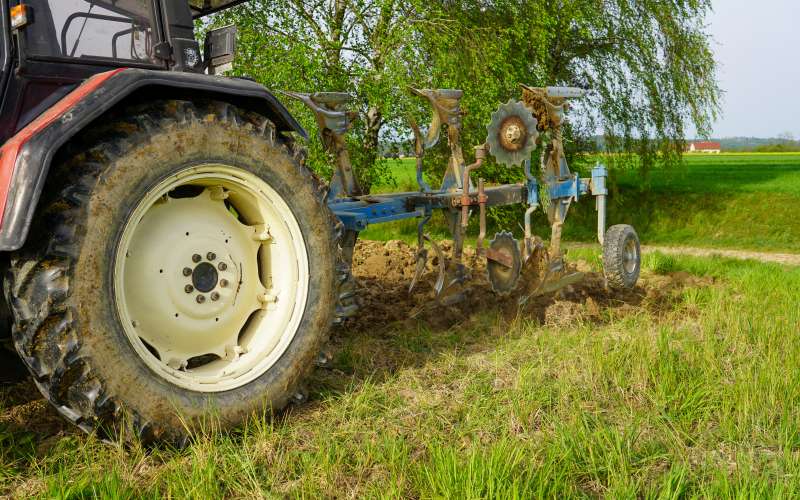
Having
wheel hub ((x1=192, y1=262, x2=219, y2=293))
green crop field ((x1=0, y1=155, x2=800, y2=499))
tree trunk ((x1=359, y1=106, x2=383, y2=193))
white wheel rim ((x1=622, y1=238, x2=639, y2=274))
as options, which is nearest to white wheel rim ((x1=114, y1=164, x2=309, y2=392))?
wheel hub ((x1=192, y1=262, x2=219, y2=293))

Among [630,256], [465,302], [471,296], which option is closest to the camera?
[465,302]

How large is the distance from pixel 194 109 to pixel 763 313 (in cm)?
401

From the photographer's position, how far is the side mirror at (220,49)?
11.1 ft

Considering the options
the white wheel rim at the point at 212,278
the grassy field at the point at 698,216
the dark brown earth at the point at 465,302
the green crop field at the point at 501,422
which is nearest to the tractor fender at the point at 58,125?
the white wheel rim at the point at 212,278

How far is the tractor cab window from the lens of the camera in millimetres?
2836

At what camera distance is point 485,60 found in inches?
445

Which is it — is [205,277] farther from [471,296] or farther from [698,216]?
[698,216]

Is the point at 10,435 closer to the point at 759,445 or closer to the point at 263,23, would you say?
the point at 759,445

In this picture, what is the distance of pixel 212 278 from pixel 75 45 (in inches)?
41.1

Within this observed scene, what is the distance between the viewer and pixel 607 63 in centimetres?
1560

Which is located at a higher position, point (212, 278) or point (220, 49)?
point (220, 49)

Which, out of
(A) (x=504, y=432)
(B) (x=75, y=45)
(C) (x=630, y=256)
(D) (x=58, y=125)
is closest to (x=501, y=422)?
(A) (x=504, y=432)

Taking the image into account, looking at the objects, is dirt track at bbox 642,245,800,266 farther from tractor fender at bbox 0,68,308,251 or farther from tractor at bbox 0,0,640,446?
tractor fender at bbox 0,68,308,251

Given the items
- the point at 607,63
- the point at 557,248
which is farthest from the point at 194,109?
the point at 607,63
